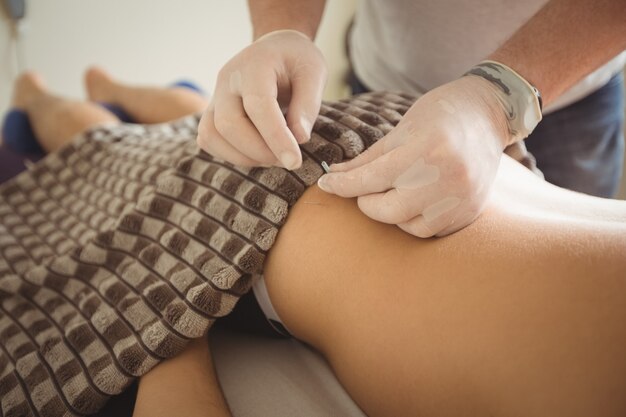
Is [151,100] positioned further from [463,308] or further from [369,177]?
[463,308]

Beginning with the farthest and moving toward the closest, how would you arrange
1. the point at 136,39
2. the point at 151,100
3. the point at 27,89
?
the point at 136,39
the point at 27,89
the point at 151,100

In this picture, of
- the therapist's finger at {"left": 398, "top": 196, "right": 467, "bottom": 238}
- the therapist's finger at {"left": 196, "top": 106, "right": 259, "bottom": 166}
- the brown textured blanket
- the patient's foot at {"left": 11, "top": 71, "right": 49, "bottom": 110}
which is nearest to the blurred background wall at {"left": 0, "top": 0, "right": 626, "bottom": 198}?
the patient's foot at {"left": 11, "top": 71, "right": 49, "bottom": 110}

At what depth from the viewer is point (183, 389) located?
543 millimetres

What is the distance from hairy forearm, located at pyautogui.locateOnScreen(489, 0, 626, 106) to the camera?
58cm

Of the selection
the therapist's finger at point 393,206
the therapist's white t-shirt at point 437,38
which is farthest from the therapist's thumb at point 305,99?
the therapist's white t-shirt at point 437,38

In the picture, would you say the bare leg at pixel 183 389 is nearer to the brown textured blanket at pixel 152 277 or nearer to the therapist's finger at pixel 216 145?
the brown textured blanket at pixel 152 277

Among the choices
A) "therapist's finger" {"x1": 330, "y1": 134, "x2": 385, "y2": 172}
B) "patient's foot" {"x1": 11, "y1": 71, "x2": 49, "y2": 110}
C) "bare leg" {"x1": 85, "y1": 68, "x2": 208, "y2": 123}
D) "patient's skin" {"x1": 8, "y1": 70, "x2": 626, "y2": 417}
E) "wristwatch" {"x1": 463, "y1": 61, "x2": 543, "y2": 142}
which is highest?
"wristwatch" {"x1": 463, "y1": 61, "x2": 543, "y2": 142}

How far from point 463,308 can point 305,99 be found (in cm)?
33

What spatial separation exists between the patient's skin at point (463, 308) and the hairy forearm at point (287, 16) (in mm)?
325

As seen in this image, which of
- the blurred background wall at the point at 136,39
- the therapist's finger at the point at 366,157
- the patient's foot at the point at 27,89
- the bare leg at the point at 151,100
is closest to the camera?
the therapist's finger at the point at 366,157

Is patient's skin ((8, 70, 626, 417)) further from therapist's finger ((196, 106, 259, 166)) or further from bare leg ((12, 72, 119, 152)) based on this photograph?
bare leg ((12, 72, 119, 152))

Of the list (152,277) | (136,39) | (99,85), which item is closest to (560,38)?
(152,277)

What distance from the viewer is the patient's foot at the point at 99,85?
1697 mm

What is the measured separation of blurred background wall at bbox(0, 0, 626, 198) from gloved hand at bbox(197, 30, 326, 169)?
151cm
